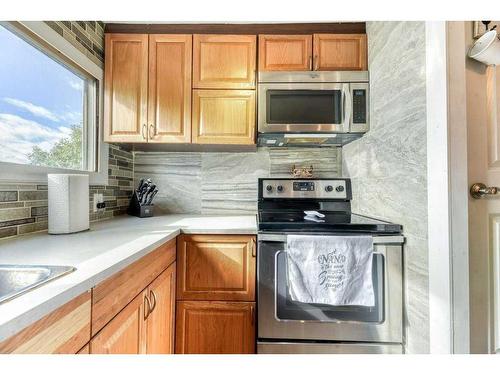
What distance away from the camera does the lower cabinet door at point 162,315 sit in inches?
42.3

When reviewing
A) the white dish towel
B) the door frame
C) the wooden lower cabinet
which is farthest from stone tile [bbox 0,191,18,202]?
the door frame

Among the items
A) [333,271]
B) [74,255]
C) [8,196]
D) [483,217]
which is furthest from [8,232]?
[483,217]

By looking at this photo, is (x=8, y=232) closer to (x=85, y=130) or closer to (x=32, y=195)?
(x=32, y=195)

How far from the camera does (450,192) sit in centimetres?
96

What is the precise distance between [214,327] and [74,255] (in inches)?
35.0

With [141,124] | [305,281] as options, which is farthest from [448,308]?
[141,124]

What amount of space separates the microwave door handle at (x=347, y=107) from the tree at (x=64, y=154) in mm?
1776

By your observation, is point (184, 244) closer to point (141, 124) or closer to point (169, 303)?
point (169, 303)

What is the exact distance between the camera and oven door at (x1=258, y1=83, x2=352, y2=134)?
165cm

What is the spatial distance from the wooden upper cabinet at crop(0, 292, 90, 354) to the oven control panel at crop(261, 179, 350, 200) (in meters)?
1.51

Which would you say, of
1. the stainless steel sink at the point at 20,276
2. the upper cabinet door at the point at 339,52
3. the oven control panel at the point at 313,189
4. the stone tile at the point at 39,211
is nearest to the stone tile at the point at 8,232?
the stone tile at the point at 39,211

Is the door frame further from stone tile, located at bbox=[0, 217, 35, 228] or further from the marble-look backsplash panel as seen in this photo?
stone tile, located at bbox=[0, 217, 35, 228]

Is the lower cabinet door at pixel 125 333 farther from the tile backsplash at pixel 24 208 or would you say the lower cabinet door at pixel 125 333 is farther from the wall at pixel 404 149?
the wall at pixel 404 149

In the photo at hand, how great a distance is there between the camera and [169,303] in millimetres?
1290
